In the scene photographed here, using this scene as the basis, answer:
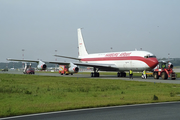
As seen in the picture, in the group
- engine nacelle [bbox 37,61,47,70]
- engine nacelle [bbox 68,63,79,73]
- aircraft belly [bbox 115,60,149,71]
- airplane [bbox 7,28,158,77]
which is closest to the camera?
airplane [bbox 7,28,158,77]

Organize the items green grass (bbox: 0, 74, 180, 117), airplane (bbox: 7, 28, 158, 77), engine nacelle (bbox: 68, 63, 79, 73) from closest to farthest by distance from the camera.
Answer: green grass (bbox: 0, 74, 180, 117)
airplane (bbox: 7, 28, 158, 77)
engine nacelle (bbox: 68, 63, 79, 73)

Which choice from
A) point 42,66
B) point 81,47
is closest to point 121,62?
point 42,66

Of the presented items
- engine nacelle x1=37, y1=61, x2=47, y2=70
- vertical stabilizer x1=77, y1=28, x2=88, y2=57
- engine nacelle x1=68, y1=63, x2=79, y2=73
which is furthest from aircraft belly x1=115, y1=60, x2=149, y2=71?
vertical stabilizer x1=77, y1=28, x2=88, y2=57

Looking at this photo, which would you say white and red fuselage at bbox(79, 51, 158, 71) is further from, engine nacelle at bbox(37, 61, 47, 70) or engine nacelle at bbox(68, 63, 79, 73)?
engine nacelle at bbox(37, 61, 47, 70)

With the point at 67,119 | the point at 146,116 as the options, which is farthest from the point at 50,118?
the point at 146,116

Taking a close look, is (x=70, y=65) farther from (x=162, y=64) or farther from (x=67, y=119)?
(x=67, y=119)

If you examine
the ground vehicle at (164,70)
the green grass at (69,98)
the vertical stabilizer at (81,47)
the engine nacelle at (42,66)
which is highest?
the vertical stabilizer at (81,47)

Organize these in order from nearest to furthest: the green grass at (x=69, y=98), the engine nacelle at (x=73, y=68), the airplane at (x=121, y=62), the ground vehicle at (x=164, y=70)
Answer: the green grass at (x=69, y=98), the ground vehicle at (x=164, y=70), the airplane at (x=121, y=62), the engine nacelle at (x=73, y=68)

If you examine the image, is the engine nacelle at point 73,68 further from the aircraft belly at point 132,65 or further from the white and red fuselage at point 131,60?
the aircraft belly at point 132,65

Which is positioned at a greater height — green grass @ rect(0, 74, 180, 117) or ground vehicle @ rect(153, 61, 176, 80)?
ground vehicle @ rect(153, 61, 176, 80)

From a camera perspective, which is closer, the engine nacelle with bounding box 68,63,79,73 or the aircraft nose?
the aircraft nose

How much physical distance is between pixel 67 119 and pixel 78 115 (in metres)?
1.01

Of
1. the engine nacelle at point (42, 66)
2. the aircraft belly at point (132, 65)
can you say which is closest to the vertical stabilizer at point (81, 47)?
the engine nacelle at point (42, 66)

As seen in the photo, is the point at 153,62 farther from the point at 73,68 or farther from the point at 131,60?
the point at 73,68
